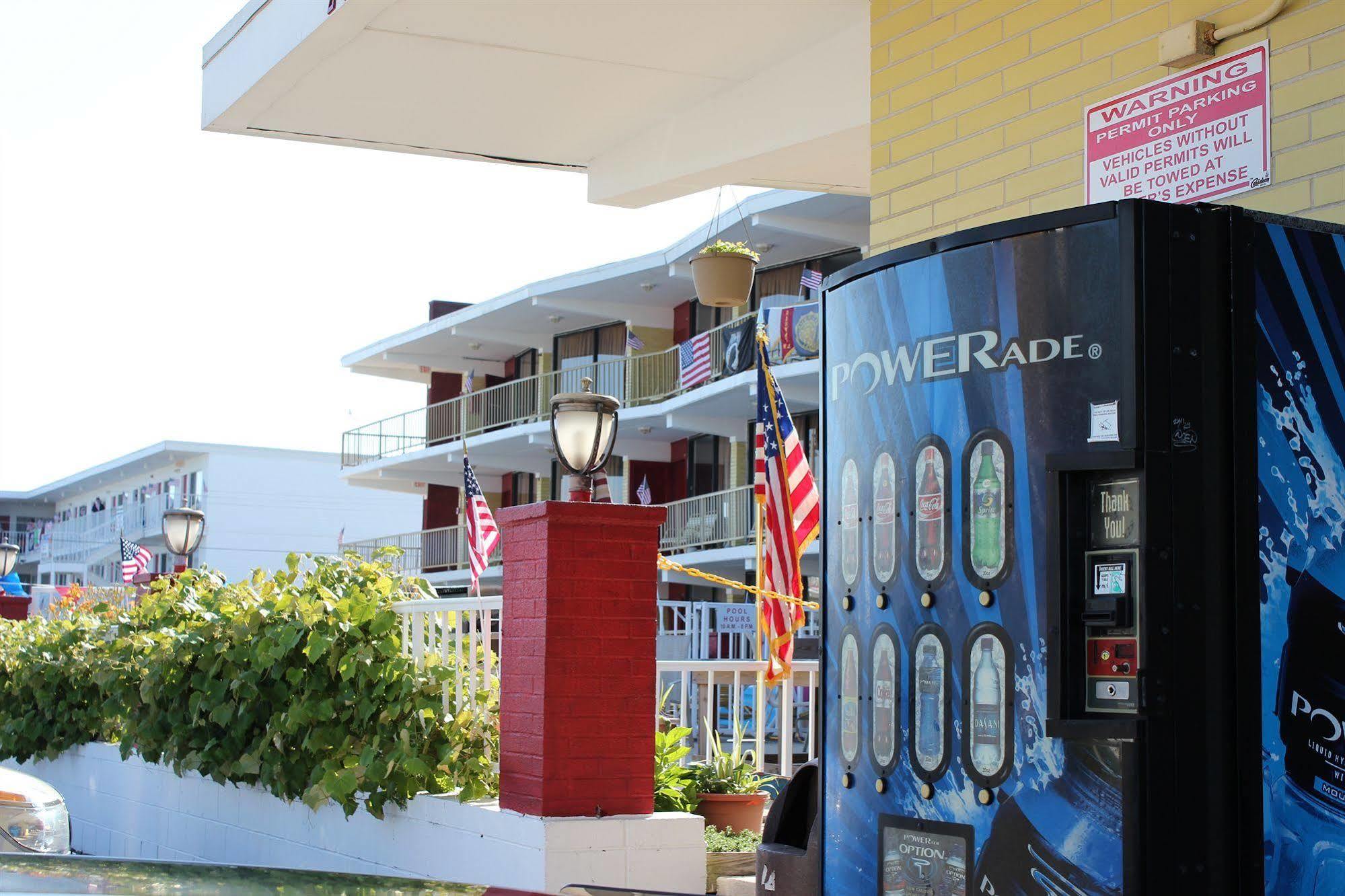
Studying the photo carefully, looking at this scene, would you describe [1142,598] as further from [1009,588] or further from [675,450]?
[675,450]

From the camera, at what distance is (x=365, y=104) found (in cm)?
1015

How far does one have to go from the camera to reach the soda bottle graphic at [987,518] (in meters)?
4.22

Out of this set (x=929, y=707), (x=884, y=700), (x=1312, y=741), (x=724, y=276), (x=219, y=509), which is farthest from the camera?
(x=219, y=509)

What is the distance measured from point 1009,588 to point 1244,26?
2932mm

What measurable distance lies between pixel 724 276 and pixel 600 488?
548 cm

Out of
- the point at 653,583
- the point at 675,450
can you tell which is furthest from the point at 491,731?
the point at 675,450

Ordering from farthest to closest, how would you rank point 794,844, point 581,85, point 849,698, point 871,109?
1. point 581,85
2. point 871,109
3. point 794,844
4. point 849,698

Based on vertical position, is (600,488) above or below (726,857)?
above

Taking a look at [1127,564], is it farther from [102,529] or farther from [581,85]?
[102,529]

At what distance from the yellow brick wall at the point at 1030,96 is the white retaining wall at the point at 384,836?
3071 millimetres

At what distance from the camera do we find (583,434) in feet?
27.1

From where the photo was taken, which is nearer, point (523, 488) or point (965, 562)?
point (965, 562)

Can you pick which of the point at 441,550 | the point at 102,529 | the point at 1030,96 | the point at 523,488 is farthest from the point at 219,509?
the point at 1030,96

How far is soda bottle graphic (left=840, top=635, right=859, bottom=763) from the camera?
4.62 m
